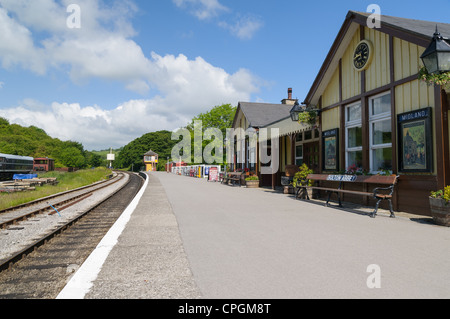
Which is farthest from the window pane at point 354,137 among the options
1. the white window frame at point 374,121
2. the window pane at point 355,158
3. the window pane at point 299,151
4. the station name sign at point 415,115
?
the window pane at point 299,151

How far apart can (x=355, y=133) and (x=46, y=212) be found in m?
10.6

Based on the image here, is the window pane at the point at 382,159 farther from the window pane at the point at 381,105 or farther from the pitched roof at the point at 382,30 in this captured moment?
the pitched roof at the point at 382,30

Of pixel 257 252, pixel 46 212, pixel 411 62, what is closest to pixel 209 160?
pixel 46 212

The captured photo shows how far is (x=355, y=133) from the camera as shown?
10172 mm

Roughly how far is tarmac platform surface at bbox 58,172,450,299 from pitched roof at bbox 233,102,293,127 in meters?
16.1

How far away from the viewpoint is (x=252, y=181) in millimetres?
18656

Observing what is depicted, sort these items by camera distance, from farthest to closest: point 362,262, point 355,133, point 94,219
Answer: point 355,133 < point 94,219 < point 362,262

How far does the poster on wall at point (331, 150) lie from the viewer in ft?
35.5

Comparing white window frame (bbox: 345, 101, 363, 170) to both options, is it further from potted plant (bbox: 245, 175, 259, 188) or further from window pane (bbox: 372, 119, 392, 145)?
potted plant (bbox: 245, 175, 259, 188)

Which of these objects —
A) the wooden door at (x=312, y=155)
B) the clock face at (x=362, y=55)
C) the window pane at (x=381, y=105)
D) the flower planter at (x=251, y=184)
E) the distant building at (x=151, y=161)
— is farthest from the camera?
the distant building at (x=151, y=161)

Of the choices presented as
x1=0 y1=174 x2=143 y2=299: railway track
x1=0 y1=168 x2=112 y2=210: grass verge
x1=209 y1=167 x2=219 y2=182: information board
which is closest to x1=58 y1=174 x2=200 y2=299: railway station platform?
x1=0 y1=174 x2=143 y2=299: railway track

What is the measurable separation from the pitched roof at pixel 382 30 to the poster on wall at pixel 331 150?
176cm

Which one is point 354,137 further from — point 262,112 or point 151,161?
point 151,161
